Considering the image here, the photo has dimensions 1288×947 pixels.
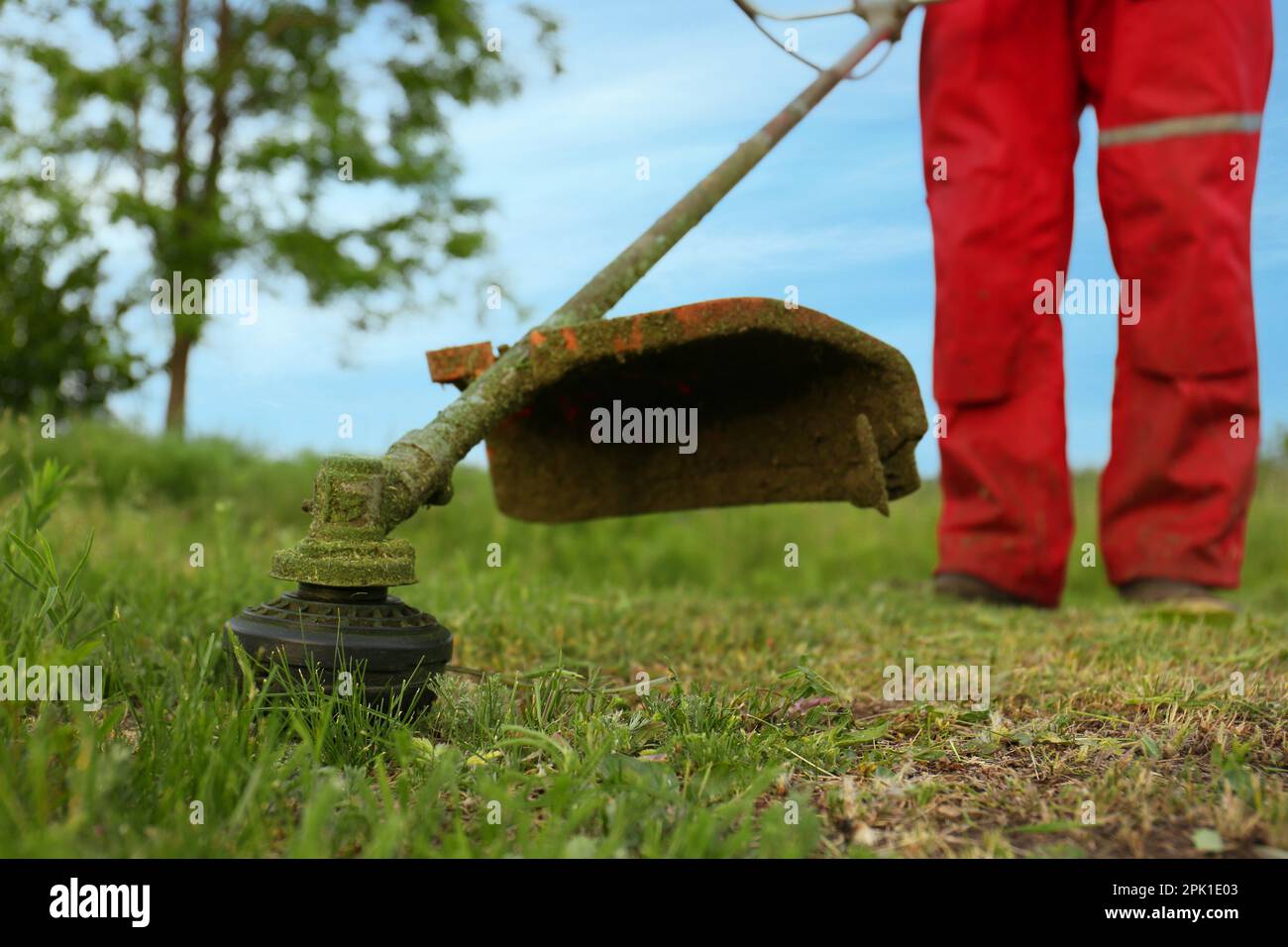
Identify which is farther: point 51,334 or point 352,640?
point 51,334

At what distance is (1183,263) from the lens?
329cm

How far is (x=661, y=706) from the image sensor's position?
1.71 m

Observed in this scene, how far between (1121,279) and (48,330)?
9.92 metres

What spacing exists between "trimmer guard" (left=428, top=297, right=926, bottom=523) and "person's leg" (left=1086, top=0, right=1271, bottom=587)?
1458mm

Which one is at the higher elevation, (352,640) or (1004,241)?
(1004,241)

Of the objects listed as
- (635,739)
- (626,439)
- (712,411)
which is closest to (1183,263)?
(712,411)

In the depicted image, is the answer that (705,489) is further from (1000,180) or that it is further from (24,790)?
(24,790)

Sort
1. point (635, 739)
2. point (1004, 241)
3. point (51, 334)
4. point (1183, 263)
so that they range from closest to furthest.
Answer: point (635, 739)
point (1183, 263)
point (1004, 241)
point (51, 334)

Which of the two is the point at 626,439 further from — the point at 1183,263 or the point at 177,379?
the point at 177,379

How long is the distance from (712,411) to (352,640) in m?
1.30

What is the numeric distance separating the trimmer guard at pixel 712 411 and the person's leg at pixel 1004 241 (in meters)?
1.22

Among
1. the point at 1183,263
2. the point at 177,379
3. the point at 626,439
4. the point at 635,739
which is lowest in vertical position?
the point at 635,739

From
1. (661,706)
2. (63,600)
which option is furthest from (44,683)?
(661,706)

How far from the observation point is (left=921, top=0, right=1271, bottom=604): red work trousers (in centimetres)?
327
